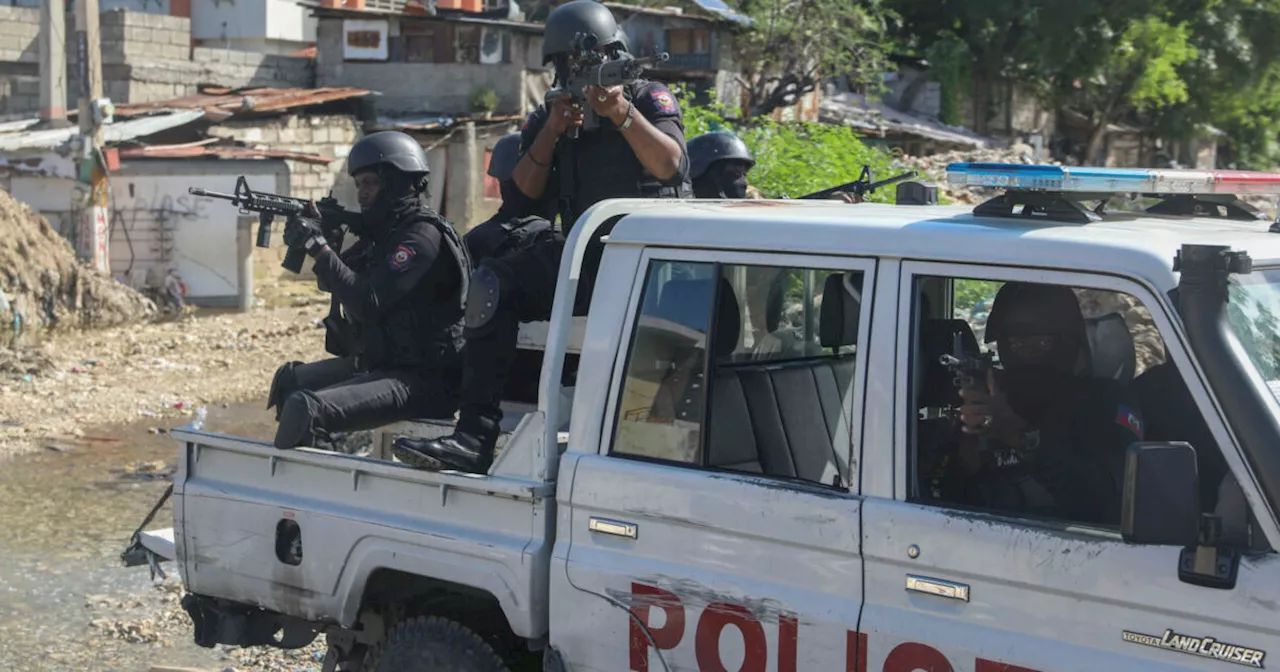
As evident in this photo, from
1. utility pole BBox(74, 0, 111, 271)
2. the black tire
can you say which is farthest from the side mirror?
utility pole BBox(74, 0, 111, 271)

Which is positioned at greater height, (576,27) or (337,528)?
(576,27)

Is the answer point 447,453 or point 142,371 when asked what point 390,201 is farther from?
point 142,371

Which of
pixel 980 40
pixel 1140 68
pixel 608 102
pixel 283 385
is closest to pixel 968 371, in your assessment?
pixel 608 102

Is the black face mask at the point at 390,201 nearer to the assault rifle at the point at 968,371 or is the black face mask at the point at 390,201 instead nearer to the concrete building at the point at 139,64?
the assault rifle at the point at 968,371

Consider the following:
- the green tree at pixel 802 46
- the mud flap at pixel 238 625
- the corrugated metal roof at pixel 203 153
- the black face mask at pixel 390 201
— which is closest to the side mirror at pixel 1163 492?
the mud flap at pixel 238 625

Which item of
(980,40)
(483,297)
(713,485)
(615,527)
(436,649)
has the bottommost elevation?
(436,649)

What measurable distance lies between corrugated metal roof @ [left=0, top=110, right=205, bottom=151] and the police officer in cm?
1330

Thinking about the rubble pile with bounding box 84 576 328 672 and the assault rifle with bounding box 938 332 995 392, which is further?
the rubble pile with bounding box 84 576 328 672

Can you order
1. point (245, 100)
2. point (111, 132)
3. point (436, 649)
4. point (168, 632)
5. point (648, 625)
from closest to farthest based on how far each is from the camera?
1. point (648, 625)
2. point (436, 649)
3. point (168, 632)
4. point (111, 132)
5. point (245, 100)

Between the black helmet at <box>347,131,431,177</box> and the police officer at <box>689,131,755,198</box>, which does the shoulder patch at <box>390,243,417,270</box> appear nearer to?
the black helmet at <box>347,131,431,177</box>

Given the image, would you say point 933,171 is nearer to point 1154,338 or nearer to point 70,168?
point 70,168

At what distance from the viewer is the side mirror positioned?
2.58 m

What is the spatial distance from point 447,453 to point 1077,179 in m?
1.86

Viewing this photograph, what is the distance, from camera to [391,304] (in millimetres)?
4746
